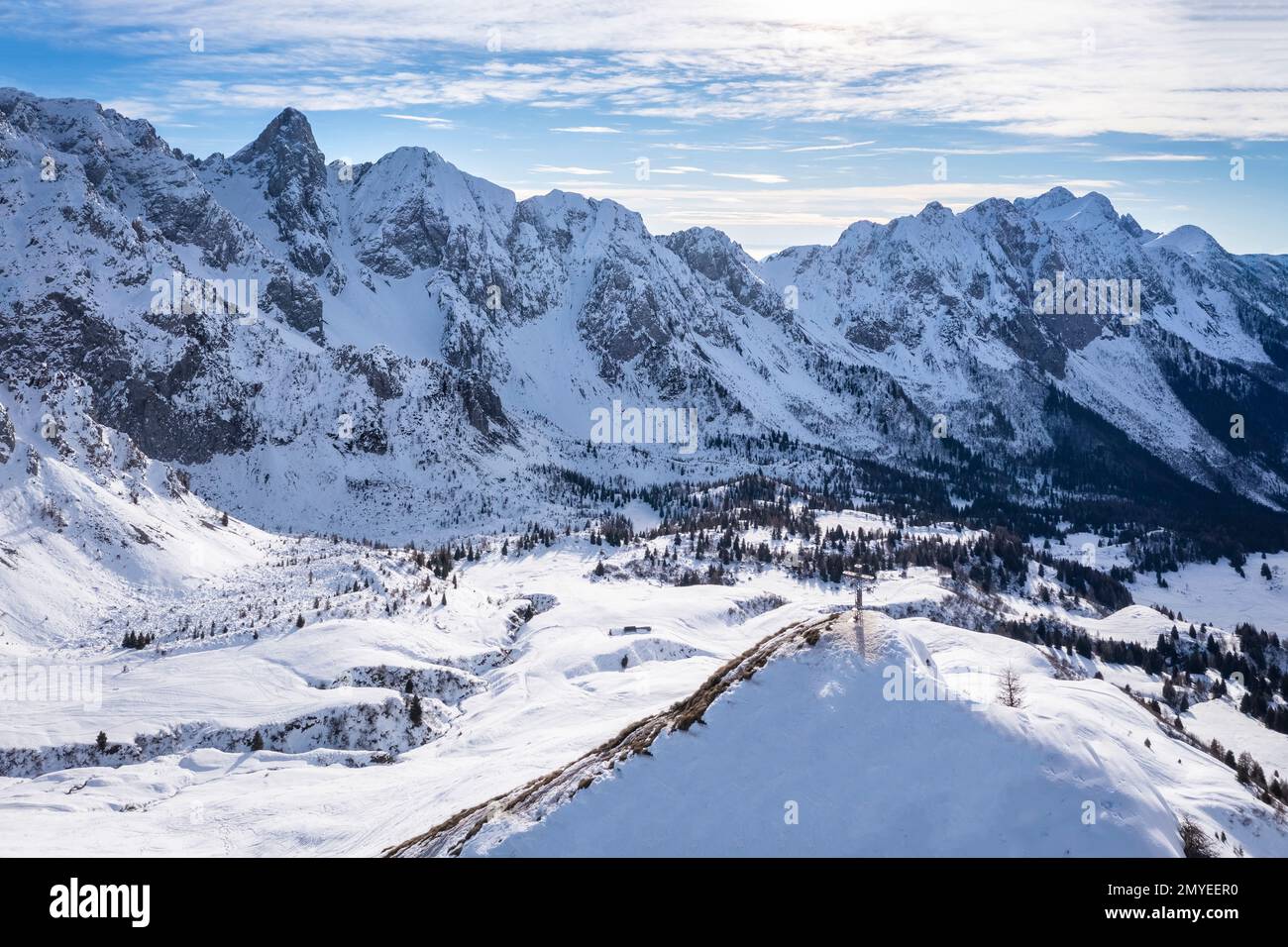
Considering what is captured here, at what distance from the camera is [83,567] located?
367ft

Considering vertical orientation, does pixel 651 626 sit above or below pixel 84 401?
below

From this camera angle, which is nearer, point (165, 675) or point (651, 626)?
point (165, 675)

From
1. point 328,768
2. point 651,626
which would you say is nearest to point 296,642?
point 328,768

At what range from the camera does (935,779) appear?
1169 inches

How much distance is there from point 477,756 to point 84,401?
120634mm

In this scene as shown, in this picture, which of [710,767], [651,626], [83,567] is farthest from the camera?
[651,626]

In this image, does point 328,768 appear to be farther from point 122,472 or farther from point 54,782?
point 122,472

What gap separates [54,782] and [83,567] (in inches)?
2188

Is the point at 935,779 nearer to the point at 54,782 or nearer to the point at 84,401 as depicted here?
the point at 54,782
